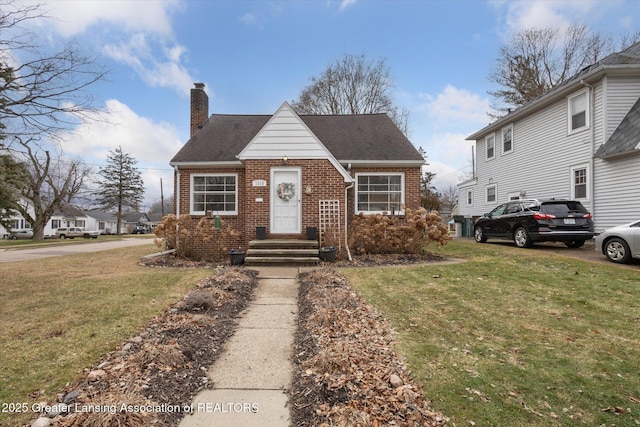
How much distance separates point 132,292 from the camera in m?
5.70

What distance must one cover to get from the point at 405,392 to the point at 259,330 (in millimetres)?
2222

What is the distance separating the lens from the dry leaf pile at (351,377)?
2.31 m

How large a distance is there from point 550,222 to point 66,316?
40.0ft

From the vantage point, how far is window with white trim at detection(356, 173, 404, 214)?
11414mm

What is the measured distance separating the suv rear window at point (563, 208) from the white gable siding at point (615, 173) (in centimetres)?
208

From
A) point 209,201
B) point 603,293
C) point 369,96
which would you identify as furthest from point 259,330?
point 369,96

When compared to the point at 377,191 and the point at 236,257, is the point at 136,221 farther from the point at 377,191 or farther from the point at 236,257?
the point at 377,191

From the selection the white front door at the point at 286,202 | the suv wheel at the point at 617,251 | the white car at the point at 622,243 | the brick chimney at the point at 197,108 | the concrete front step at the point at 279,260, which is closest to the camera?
the white car at the point at 622,243

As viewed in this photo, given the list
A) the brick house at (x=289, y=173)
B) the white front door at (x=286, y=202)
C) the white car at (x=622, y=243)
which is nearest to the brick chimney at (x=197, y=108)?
the brick house at (x=289, y=173)

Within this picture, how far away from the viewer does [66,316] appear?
441 cm

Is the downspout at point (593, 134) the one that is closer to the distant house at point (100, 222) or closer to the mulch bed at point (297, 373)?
the mulch bed at point (297, 373)

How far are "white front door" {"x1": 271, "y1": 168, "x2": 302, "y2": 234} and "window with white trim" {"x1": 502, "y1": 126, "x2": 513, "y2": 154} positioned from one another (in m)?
12.6

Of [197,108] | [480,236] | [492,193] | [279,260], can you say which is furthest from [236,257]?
[492,193]

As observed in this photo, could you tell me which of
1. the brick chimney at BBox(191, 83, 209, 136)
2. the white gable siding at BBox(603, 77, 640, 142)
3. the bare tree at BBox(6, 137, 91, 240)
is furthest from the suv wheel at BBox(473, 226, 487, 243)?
the bare tree at BBox(6, 137, 91, 240)
